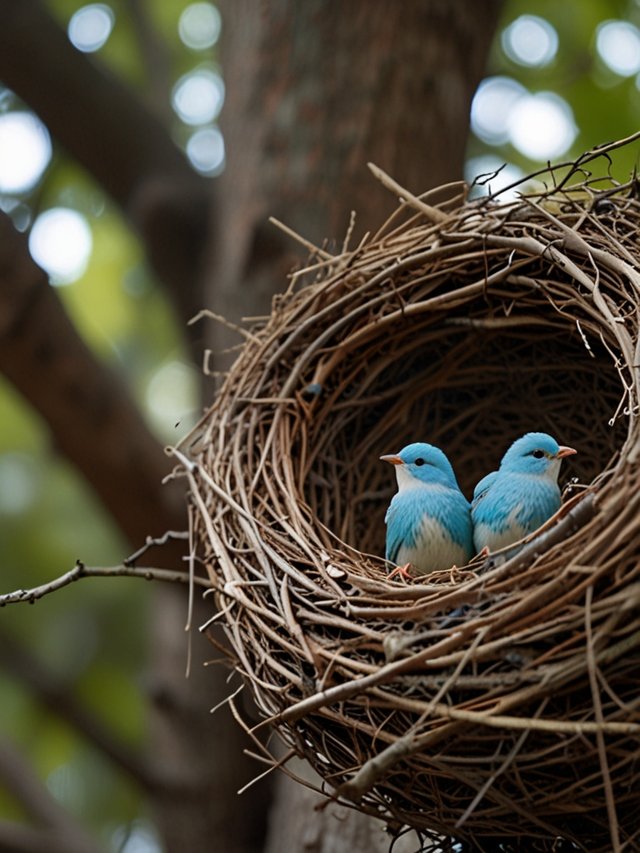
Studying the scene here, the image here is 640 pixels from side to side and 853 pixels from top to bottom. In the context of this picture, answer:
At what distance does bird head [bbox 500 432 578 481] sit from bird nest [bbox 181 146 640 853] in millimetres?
81

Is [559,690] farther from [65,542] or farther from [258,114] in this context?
[65,542]

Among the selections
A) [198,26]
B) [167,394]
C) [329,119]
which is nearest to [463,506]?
A: [329,119]

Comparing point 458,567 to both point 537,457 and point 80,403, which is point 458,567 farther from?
point 80,403

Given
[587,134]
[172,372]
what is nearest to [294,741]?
[587,134]

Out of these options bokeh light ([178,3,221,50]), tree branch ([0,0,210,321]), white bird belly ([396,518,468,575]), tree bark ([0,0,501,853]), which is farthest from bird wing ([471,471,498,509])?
bokeh light ([178,3,221,50])

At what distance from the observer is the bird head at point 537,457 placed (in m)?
1.96

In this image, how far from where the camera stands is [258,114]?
11.0 feet

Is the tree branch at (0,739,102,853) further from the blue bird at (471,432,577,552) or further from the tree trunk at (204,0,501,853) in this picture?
the blue bird at (471,432,577,552)

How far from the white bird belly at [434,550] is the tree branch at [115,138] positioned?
186 centimetres

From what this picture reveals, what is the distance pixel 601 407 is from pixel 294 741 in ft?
3.28

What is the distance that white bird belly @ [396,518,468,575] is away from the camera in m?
2.00

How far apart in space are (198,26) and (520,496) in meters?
4.23

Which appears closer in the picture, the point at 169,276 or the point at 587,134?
the point at 169,276

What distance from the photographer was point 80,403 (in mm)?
3350
